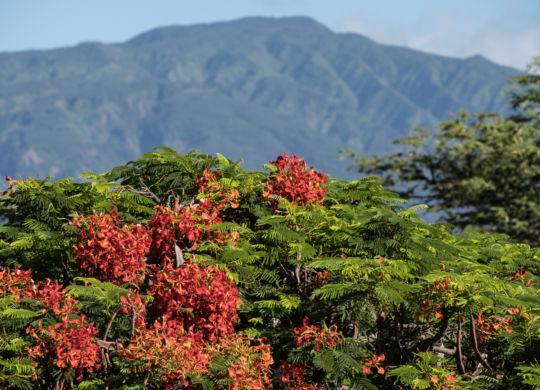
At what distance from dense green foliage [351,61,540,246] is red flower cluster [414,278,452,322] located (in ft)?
93.7

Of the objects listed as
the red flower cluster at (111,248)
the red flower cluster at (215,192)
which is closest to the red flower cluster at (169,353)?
the red flower cluster at (111,248)

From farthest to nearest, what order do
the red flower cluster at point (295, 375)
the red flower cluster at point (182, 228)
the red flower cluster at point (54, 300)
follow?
the red flower cluster at point (182, 228) → the red flower cluster at point (295, 375) → the red flower cluster at point (54, 300)

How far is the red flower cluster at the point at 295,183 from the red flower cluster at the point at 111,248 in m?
1.87

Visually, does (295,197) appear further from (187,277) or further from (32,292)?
(32,292)

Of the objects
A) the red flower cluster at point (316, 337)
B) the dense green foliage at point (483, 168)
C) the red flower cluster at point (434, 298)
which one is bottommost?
the red flower cluster at point (316, 337)

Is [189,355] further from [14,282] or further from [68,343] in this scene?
[14,282]

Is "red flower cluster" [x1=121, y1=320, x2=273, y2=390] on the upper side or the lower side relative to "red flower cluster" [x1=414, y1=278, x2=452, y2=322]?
lower

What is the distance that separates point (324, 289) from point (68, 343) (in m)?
2.50

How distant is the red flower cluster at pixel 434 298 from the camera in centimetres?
667

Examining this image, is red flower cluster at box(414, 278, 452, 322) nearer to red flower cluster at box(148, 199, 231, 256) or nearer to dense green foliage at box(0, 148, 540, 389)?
dense green foliage at box(0, 148, 540, 389)

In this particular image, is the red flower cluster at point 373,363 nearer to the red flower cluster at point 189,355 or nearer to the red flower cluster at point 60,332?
the red flower cluster at point 189,355

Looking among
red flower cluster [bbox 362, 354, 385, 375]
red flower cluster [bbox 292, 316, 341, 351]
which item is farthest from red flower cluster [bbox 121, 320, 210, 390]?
red flower cluster [bbox 362, 354, 385, 375]

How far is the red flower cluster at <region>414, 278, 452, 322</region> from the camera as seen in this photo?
21.9 ft

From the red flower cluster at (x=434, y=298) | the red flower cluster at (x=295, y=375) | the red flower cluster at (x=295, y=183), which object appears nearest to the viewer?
the red flower cluster at (x=434, y=298)
